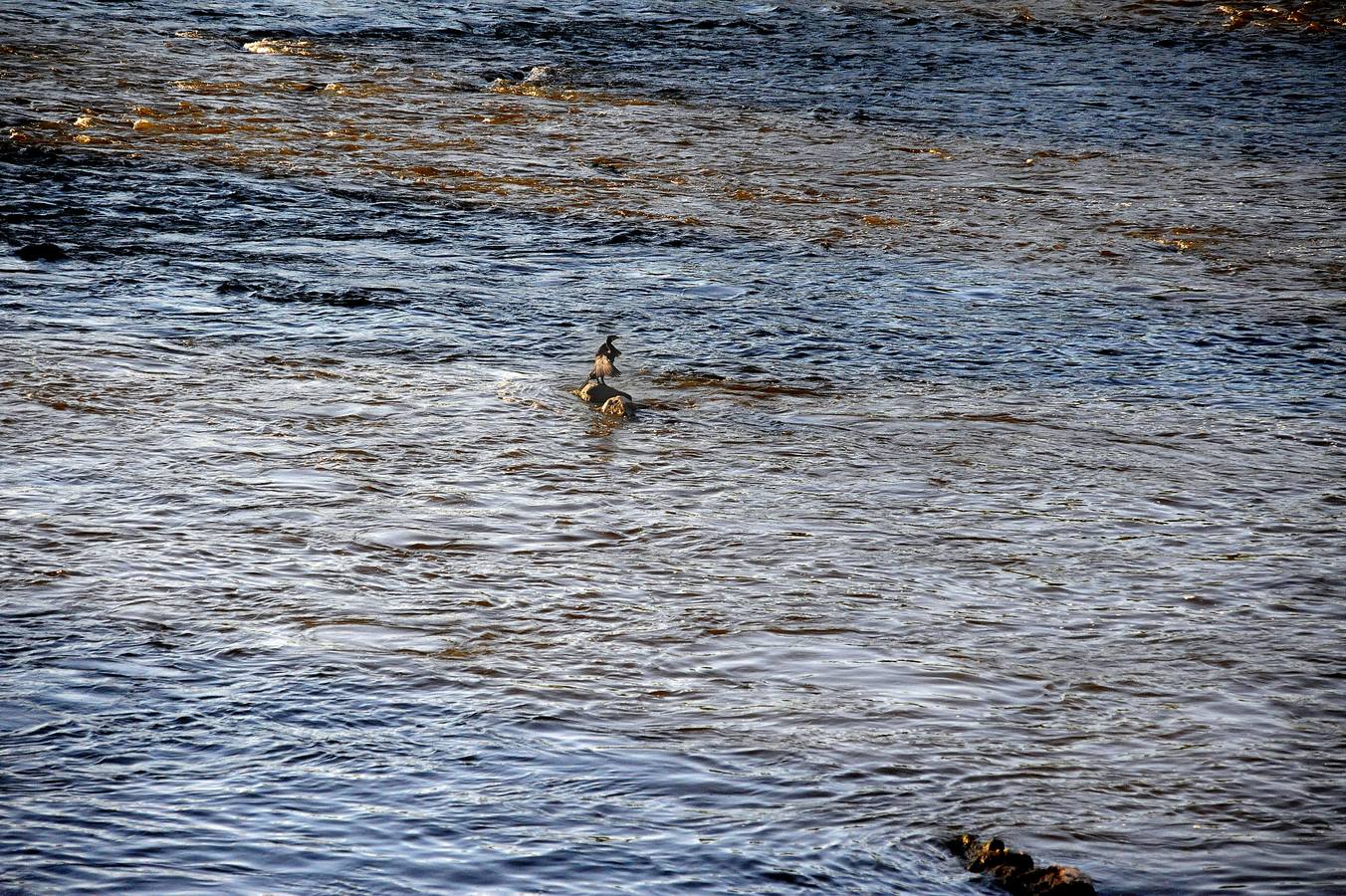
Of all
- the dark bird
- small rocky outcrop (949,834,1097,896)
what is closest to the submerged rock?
the dark bird

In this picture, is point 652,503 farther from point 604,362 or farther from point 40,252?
point 40,252

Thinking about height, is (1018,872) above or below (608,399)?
below

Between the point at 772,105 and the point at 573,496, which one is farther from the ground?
the point at 772,105

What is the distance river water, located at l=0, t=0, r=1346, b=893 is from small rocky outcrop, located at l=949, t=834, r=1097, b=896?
4 cm

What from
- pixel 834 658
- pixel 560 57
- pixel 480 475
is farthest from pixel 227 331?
pixel 560 57

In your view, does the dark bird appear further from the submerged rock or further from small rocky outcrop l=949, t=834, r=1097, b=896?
small rocky outcrop l=949, t=834, r=1097, b=896

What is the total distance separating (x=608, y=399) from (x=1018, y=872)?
206cm

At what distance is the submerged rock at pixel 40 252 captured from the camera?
4.82 meters

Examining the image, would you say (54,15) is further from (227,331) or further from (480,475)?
(480,475)

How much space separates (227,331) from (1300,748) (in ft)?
9.69

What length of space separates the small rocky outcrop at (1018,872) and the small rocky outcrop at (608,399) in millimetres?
1901

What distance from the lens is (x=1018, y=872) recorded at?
210 cm

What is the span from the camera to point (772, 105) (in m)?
7.89

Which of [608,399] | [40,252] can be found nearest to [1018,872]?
[608,399]
